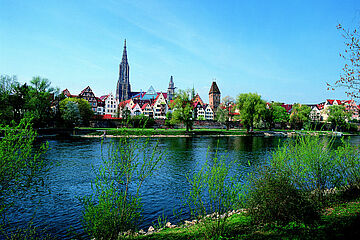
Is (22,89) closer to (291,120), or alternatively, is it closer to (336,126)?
(291,120)

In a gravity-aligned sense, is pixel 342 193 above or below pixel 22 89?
below

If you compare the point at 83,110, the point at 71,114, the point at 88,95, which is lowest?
the point at 71,114

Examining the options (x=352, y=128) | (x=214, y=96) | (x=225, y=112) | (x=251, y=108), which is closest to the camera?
(x=251, y=108)

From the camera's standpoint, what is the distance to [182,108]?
73.5 meters

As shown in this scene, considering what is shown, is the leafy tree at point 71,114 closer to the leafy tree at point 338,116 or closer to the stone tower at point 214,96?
the stone tower at point 214,96

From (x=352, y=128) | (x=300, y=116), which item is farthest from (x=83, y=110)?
(x=352, y=128)

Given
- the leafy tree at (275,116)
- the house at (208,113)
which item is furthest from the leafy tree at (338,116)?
the house at (208,113)

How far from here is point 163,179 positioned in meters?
21.7

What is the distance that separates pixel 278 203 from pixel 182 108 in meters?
65.2

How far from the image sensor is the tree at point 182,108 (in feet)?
238

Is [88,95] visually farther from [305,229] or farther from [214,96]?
[305,229]

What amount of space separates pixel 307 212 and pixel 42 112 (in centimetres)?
7659

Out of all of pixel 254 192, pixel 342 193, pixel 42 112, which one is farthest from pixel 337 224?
pixel 42 112

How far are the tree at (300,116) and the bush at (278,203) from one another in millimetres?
123602
